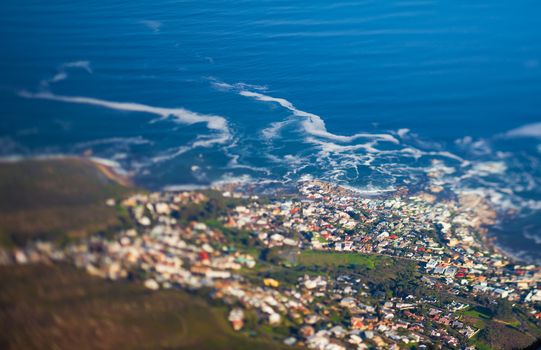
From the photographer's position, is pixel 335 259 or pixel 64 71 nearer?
pixel 335 259

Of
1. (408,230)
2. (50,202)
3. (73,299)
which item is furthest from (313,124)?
(73,299)

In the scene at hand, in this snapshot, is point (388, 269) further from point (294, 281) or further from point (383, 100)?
point (383, 100)

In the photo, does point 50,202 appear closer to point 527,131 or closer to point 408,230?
point 408,230

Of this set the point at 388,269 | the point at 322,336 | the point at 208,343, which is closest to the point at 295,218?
the point at 388,269

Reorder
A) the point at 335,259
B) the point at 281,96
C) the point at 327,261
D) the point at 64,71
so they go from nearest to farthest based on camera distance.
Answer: the point at 327,261, the point at 335,259, the point at 64,71, the point at 281,96

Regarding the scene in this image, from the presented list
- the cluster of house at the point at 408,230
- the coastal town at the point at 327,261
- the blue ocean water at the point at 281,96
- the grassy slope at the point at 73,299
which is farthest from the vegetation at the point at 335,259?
the grassy slope at the point at 73,299

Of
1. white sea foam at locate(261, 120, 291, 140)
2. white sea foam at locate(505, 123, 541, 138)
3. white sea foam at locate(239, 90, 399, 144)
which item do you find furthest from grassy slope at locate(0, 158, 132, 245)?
white sea foam at locate(505, 123, 541, 138)
